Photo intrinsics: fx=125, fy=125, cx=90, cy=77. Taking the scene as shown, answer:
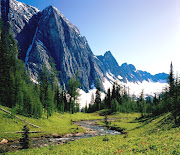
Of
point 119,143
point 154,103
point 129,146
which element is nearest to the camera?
point 129,146

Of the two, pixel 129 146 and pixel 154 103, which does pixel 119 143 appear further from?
pixel 154 103

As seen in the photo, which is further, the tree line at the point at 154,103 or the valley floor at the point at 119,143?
the tree line at the point at 154,103

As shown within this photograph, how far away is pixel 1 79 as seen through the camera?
39.4 meters

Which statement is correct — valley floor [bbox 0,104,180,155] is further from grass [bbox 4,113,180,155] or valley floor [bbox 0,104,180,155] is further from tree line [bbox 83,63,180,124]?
tree line [bbox 83,63,180,124]

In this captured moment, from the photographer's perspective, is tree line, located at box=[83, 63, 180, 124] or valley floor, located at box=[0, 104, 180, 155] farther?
tree line, located at box=[83, 63, 180, 124]

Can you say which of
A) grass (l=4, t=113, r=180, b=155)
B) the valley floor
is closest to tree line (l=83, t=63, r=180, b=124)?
the valley floor

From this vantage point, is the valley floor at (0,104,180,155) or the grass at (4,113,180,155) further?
the valley floor at (0,104,180,155)

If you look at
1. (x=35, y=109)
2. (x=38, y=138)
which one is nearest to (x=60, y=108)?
(x=35, y=109)

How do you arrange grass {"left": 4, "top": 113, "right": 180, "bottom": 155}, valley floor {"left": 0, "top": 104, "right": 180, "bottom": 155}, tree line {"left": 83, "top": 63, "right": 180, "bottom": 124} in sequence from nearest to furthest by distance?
1. grass {"left": 4, "top": 113, "right": 180, "bottom": 155}
2. valley floor {"left": 0, "top": 104, "right": 180, "bottom": 155}
3. tree line {"left": 83, "top": 63, "right": 180, "bottom": 124}

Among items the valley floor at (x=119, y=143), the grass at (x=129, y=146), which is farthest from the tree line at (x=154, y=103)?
the grass at (x=129, y=146)

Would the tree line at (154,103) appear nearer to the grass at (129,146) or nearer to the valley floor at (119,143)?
the valley floor at (119,143)

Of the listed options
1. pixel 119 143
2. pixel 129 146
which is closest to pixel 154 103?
pixel 119 143

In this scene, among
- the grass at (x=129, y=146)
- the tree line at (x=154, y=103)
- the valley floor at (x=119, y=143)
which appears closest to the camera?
the grass at (x=129, y=146)

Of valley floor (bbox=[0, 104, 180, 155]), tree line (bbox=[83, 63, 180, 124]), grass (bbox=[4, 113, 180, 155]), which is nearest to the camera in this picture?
grass (bbox=[4, 113, 180, 155])
